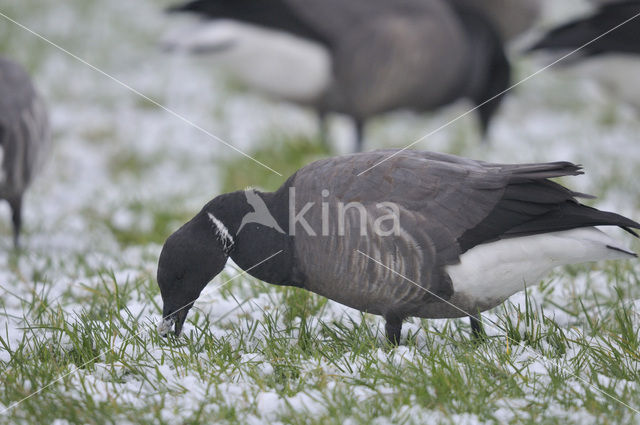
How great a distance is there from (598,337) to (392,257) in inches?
35.6

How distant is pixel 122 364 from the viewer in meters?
2.62

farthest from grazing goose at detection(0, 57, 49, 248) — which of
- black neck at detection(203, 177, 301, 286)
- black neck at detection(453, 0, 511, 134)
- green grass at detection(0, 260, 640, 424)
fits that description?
black neck at detection(453, 0, 511, 134)

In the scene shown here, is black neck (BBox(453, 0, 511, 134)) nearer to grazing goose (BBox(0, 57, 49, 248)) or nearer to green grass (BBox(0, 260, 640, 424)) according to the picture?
grazing goose (BBox(0, 57, 49, 248))

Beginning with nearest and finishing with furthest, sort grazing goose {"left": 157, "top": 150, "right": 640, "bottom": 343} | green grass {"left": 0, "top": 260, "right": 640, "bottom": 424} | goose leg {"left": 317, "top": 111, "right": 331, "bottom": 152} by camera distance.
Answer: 1. green grass {"left": 0, "top": 260, "right": 640, "bottom": 424}
2. grazing goose {"left": 157, "top": 150, "right": 640, "bottom": 343}
3. goose leg {"left": 317, "top": 111, "right": 331, "bottom": 152}

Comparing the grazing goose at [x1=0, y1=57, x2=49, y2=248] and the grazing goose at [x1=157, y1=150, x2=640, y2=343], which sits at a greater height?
the grazing goose at [x1=0, y1=57, x2=49, y2=248]

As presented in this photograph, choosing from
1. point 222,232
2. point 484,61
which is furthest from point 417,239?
point 484,61

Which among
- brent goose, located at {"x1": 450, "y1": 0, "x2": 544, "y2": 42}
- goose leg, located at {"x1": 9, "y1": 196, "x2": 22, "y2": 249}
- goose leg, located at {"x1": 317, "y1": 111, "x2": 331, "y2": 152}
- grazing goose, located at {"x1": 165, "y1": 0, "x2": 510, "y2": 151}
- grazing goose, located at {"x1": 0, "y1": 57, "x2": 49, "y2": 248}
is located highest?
brent goose, located at {"x1": 450, "y1": 0, "x2": 544, "y2": 42}

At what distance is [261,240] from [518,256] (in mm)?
951

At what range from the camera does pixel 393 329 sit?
2801mm

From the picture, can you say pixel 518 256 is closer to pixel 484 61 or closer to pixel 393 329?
pixel 393 329

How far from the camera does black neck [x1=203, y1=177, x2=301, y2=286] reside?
2852 mm

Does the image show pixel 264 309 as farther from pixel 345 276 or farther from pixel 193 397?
pixel 193 397

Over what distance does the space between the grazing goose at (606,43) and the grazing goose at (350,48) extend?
662 mm

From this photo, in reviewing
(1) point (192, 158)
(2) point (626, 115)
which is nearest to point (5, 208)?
(1) point (192, 158)
